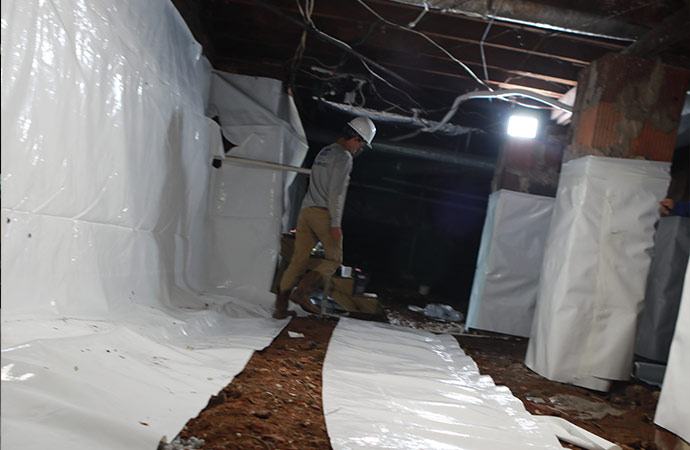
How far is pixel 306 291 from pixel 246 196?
90 cm

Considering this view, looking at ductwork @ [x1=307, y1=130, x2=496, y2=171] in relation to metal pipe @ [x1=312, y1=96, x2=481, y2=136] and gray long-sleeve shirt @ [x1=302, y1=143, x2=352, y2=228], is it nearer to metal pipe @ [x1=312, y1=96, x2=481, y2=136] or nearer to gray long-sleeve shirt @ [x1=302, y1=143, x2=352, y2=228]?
metal pipe @ [x1=312, y1=96, x2=481, y2=136]

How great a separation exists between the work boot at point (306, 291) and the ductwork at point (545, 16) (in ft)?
6.18

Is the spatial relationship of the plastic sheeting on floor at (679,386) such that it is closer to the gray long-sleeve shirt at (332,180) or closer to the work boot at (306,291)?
the gray long-sleeve shirt at (332,180)

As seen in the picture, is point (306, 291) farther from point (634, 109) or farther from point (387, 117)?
point (634, 109)

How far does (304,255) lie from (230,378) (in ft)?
5.20

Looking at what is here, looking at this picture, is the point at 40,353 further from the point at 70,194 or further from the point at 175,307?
the point at 175,307

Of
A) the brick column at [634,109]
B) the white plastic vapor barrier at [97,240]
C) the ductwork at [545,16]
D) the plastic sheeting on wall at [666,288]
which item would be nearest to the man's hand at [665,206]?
the brick column at [634,109]

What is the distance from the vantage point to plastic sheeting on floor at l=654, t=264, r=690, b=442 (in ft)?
6.07

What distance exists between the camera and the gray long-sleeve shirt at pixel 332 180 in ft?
10.6

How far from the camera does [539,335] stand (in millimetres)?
2852

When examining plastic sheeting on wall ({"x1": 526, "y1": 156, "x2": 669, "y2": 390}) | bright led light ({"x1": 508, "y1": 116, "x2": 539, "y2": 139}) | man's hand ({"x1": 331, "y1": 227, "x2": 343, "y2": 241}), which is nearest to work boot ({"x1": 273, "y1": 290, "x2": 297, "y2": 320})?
man's hand ({"x1": 331, "y1": 227, "x2": 343, "y2": 241})

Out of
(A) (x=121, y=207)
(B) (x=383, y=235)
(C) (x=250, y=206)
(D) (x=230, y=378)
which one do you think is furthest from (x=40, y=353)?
(B) (x=383, y=235)

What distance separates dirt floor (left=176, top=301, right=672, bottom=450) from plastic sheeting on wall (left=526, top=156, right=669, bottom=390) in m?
0.17

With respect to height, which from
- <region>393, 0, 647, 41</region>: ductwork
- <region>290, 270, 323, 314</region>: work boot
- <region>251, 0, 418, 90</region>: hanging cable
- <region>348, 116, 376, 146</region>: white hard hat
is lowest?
<region>290, 270, 323, 314</region>: work boot
